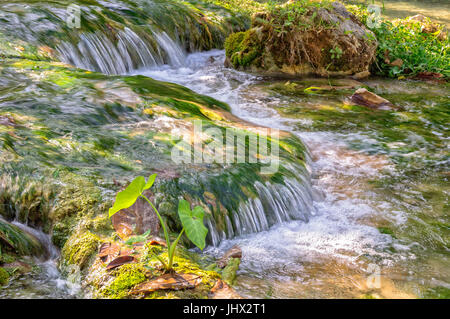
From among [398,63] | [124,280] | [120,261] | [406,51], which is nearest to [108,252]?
[120,261]

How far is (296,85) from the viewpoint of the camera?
8086mm

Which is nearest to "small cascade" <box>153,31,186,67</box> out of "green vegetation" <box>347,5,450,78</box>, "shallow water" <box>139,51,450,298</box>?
"shallow water" <box>139,51,450,298</box>

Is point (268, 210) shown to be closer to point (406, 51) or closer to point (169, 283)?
point (169, 283)

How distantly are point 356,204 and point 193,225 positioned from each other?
7.01ft

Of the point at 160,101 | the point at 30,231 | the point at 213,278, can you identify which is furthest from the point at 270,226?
the point at 160,101

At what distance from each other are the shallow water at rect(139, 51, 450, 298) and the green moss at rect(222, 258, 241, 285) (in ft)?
0.19

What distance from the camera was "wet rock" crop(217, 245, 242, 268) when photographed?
10.7 feet

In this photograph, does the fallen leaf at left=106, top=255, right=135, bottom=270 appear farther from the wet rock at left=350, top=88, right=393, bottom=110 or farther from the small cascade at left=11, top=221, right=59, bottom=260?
the wet rock at left=350, top=88, right=393, bottom=110

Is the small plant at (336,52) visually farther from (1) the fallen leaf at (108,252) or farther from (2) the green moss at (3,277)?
(2) the green moss at (3,277)

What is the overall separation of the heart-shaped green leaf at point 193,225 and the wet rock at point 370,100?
505cm

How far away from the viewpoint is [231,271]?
10.3 feet

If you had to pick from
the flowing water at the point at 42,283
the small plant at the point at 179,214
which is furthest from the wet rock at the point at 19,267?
the small plant at the point at 179,214

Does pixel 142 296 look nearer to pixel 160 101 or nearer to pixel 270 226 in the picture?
pixel 270 226

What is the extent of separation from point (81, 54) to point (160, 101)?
114 inches
